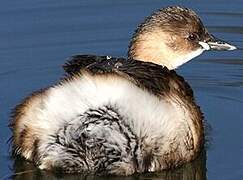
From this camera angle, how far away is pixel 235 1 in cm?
1009

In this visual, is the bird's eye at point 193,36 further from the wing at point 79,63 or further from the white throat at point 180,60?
the wing at point 79,63

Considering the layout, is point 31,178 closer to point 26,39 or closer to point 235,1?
point 26,39

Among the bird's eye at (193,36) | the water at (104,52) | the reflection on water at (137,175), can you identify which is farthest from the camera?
the bird's eye at (193,36)

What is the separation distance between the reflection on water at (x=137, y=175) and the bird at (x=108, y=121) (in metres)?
0.05

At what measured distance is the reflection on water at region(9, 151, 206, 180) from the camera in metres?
6.67

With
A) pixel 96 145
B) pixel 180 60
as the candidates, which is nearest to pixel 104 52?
pixel 180 60

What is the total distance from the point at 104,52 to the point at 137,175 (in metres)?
2.75

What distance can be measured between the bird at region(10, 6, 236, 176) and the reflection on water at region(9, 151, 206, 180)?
49 mm

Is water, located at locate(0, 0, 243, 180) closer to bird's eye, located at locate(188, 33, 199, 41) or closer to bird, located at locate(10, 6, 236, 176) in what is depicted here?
bird, located at locate(10, 6, 236, 176)

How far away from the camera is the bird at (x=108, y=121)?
638 centimetres

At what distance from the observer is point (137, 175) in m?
6.65

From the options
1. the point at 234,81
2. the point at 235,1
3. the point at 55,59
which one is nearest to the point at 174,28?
the point at 234,81

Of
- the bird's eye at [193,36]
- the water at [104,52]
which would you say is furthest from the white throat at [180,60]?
the water at [104,52]

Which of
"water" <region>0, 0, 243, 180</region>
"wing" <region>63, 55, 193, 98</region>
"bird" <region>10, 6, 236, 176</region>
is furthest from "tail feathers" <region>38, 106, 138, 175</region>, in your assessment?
"water" <region>0, 0, 243, 180</region>
